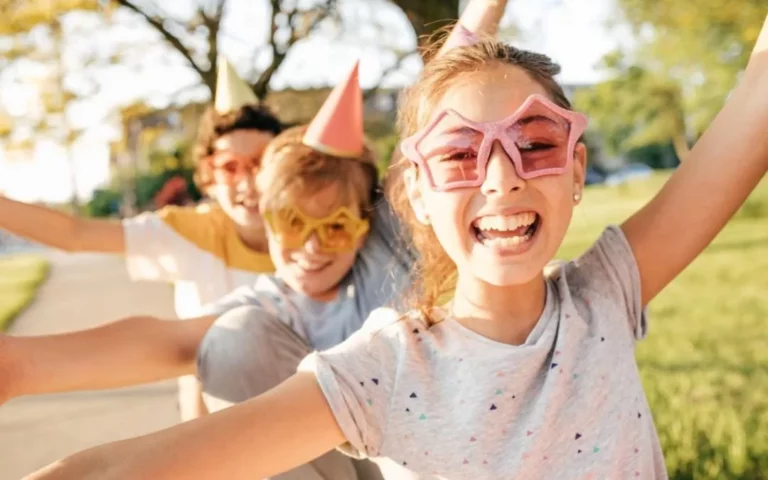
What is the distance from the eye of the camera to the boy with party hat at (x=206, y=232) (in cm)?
282

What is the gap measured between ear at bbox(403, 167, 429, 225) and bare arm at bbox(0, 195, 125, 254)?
1.66 meters

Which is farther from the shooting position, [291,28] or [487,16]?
[291,28]

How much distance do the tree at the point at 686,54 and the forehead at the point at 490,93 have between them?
320cm

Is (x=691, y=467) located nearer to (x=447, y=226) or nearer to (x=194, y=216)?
(x=447, y=226)

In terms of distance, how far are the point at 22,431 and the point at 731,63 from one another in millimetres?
5431

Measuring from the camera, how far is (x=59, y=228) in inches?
111

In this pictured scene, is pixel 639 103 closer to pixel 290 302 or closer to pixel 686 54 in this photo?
pixel 686 54

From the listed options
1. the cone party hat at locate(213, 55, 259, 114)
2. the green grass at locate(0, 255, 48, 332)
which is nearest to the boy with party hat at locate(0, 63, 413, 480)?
the cone party hat at locate(213, 55, 259, 114)

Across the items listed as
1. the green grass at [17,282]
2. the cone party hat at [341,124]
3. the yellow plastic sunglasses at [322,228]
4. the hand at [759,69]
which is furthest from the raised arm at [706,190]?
the green grass at [17,282]

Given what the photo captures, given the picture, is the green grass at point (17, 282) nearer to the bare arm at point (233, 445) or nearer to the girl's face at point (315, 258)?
the girl's face at point (315, 258)

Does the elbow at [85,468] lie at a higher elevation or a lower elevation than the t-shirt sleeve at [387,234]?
higher

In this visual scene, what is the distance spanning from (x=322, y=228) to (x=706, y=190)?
3.46 feet

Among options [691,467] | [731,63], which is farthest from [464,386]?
[731,63]

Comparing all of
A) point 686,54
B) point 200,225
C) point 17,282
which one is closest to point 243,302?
point 200,225
